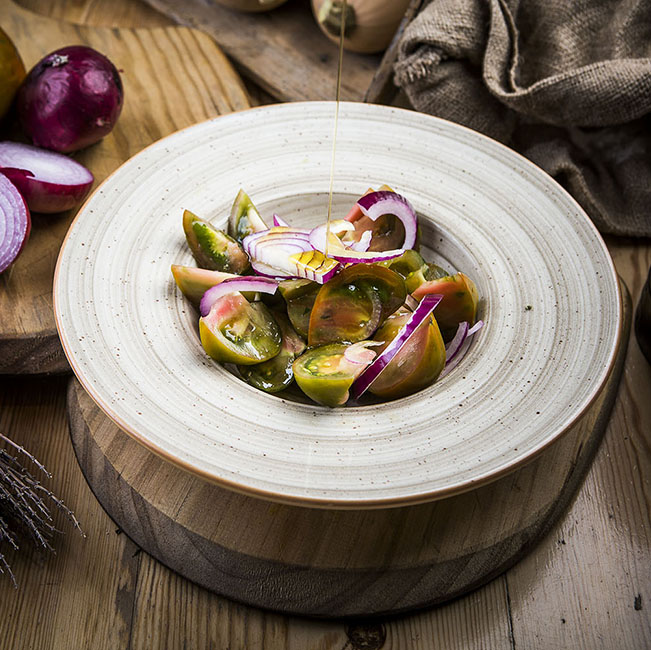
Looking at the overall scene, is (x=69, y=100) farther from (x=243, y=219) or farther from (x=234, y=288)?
(x=234, y=288)

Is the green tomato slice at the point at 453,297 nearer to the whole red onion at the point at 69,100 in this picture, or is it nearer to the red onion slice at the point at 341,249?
the red onion slice at the point at 341,249

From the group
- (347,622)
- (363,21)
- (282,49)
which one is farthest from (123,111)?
(347,622)

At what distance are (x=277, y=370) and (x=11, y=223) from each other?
2.35 feet

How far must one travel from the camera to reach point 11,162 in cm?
187

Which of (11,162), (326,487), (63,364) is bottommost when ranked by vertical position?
(63,364)

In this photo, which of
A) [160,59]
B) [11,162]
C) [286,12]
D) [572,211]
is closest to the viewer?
[572,211]

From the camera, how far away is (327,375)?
133cm

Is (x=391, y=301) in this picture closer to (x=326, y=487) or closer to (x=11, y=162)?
(x=326, y=487)

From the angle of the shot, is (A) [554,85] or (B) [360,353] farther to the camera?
(A) [554,85]

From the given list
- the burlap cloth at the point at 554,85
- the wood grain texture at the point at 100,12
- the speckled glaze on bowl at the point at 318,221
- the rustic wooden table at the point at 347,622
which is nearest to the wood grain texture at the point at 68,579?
the rustic wooden table at the point at 347,622

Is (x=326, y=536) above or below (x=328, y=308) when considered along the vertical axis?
below

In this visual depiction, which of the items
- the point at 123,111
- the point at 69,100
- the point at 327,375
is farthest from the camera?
the point at 123,111

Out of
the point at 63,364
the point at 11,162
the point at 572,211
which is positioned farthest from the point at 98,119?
the point at 572,211

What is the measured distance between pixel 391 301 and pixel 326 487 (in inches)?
16.2
